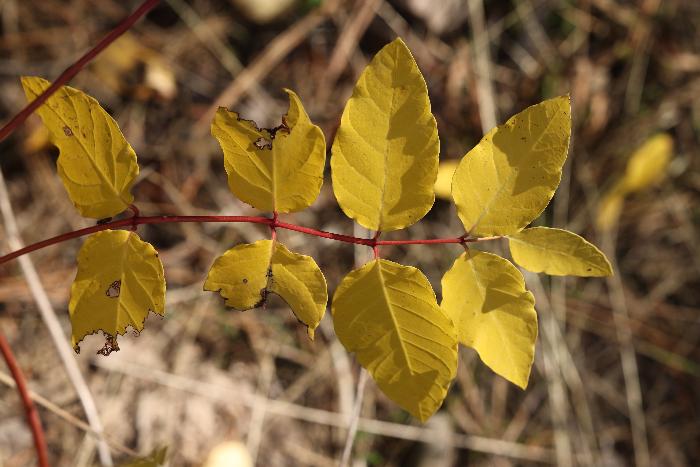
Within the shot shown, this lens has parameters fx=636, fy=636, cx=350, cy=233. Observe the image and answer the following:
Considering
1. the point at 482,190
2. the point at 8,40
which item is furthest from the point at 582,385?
the point at 8,40

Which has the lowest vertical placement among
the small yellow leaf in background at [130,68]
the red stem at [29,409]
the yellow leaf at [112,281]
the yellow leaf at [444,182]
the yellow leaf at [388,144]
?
the red stem at [29,409]

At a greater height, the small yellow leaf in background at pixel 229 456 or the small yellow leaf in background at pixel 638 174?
the small yellow leaf in background at pixel 638 174

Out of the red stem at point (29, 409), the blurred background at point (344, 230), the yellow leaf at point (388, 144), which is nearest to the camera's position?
the yellow leaf at point (388, 144)

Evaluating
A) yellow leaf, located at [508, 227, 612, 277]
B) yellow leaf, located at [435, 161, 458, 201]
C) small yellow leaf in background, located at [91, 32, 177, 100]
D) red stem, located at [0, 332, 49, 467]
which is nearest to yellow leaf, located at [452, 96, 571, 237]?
yellow leaf, located at [508, 227, 612, 277]

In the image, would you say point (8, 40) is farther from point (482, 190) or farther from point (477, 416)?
point (477, 416)

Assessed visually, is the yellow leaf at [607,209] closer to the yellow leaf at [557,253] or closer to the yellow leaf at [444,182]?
the yellow leaf at [444,182]

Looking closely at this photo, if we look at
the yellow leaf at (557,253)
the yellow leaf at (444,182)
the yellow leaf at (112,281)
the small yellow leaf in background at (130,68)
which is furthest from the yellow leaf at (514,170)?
the small yellow leaf in background at (130,68)
